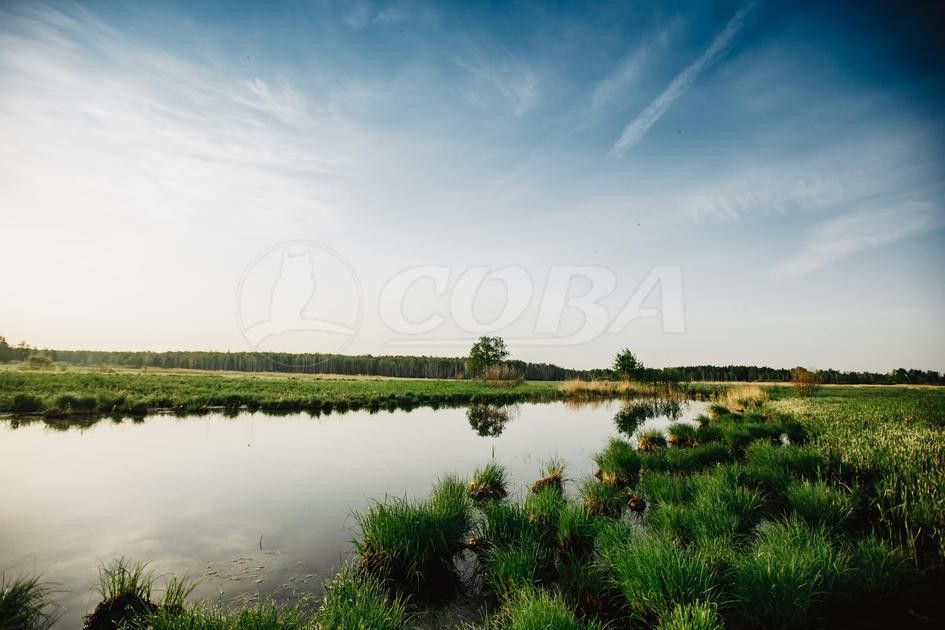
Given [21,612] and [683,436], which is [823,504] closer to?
[683,436]

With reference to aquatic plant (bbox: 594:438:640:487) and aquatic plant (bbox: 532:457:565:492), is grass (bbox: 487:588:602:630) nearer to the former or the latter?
aquatic plant (bbox: 532:457:565:492)

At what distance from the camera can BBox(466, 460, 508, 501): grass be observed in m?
9.58

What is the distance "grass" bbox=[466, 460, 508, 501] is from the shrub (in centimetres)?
561

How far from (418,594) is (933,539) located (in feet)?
24.2

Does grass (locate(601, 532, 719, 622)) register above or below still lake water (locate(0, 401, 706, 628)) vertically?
above

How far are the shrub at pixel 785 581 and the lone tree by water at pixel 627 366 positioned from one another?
52.7 metres

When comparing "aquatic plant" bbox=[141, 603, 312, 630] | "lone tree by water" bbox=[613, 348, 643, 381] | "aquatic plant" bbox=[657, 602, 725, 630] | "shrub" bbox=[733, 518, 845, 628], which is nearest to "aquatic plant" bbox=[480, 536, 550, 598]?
"aquatic plant" bbox=[657, 602, 725, 630]

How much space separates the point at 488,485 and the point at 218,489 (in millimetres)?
6630

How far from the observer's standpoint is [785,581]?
427cm

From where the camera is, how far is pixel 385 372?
132000 millimetres

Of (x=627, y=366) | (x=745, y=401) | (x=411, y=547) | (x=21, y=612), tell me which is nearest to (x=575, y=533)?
(x=411, y=547)

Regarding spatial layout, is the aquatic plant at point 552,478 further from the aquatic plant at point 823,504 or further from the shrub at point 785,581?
the shrub at point 785,581

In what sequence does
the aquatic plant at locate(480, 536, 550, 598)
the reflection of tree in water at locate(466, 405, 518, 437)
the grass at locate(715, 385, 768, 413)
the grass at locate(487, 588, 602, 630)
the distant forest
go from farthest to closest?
the distant forest
the grass at locate(715, 385, 768, 413)
the reflection of tree in water at locate(466, 405, 518, 437)
the aquatic plant at locate(480, 536, 550, 598)
the grass at locate(487, 588, 602, 630)

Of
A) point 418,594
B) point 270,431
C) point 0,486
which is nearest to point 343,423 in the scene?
point 270,431
